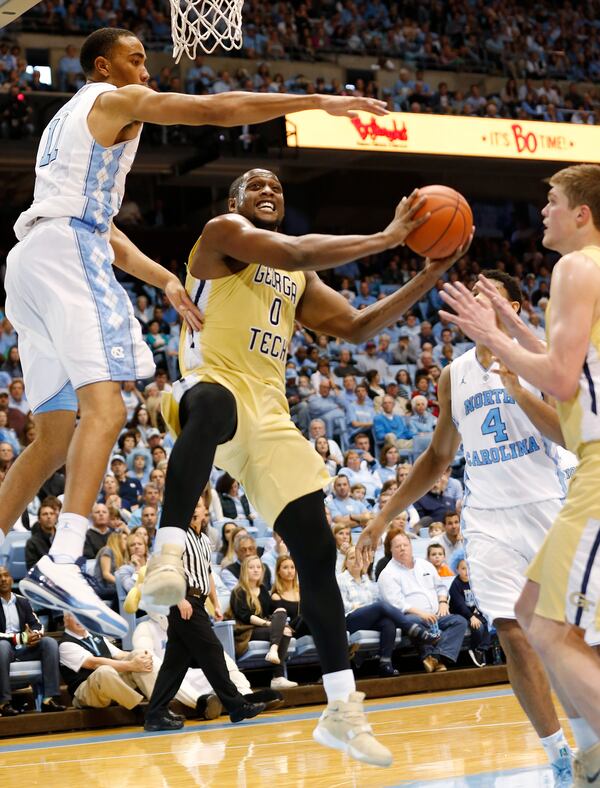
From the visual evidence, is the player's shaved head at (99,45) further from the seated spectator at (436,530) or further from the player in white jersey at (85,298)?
the seated spectator at (436,530)

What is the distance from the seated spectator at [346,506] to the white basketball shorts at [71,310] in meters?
7.89

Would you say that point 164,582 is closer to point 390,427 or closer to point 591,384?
point 591,384

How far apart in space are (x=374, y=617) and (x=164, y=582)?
6783mm

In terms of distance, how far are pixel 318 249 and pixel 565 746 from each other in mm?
2648

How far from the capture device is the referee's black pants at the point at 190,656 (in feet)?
27.3

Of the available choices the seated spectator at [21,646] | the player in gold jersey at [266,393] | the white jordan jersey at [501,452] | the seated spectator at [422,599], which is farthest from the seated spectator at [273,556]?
the player in gold jersey at [266,393]

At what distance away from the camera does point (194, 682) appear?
374 inches

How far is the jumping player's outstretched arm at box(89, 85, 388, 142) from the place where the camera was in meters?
4.25

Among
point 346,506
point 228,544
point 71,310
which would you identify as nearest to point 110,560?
point 228,544

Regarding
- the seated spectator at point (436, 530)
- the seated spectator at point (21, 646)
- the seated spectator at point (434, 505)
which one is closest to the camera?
the seated spectator at point (21, 646)

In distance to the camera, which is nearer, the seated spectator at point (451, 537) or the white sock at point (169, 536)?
the white sock at point (169, 536)

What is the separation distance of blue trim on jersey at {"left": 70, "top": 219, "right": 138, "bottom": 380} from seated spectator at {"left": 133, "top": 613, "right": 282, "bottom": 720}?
5.21 meters

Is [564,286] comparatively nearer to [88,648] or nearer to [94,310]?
[94,310]

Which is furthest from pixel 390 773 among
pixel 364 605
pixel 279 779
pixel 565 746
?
pixel 364 605
